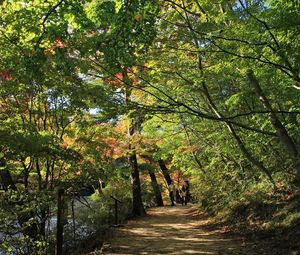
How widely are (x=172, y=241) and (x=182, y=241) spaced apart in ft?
0.96

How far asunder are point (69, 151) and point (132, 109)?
2.74 m

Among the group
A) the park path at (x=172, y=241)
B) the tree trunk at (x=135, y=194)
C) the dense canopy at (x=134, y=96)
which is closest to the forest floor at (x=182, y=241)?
the park path at (x=172, y=241)

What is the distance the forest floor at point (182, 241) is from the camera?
8406 millimetres

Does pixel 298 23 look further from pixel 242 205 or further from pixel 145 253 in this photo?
pixel 242 205

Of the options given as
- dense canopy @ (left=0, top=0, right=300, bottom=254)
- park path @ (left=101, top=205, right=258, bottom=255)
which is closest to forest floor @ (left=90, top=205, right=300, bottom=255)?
park path @ (left=101, top=205, right=258, bottom=255)

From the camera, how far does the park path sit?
8.88 meters

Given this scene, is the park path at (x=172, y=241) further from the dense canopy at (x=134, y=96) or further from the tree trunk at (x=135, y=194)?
the tree trunk at (x=135, y=194)

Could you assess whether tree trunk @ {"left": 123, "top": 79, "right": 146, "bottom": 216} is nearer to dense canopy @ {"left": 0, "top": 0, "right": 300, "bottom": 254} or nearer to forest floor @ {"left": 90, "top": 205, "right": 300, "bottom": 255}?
dense canopy @ {"left": 0, "top": 0, "right": 300, "bottom": 254}

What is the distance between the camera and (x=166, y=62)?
1156 cm

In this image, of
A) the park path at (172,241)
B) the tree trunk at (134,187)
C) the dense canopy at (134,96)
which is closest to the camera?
the dense canopy at (134,96)

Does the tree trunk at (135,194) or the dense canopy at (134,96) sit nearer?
the dense canopy at (134,96)

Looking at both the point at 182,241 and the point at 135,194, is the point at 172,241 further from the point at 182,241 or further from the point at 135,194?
the point at 135,194

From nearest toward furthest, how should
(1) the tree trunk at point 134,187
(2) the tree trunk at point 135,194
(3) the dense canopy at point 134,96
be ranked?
1. (3) the dense canopy at point 134,96
2. (1) the tree trunk at point 134,187
3. (2) the tree trunk at point 135,194

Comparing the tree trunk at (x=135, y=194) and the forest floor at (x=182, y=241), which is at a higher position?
the tree trunk at (x=135, y=194)
